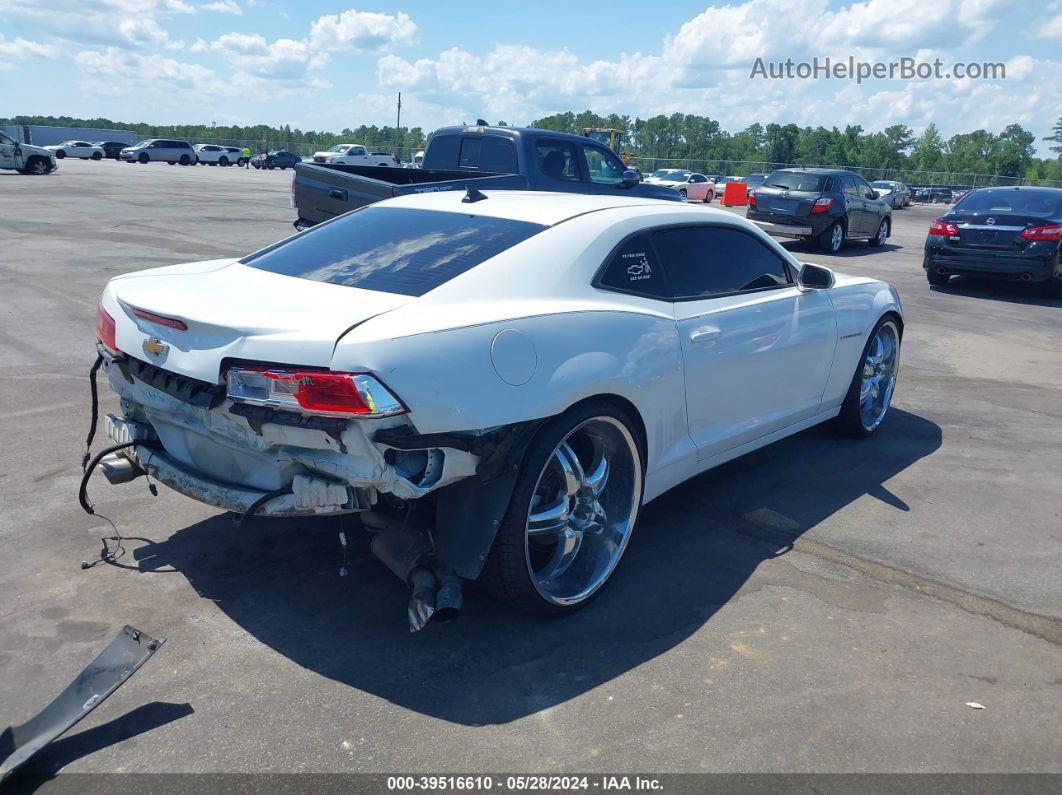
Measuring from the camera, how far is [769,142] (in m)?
97.3

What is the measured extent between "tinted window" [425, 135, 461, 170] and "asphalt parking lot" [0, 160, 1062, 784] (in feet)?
23.7

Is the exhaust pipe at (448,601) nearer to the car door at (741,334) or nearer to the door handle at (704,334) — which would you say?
the car door at (741,334)

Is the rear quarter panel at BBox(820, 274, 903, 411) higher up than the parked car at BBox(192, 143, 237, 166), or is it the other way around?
the rear quarter panel at BBox(820, 274, 903, 411)

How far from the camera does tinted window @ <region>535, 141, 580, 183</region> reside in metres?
11.4

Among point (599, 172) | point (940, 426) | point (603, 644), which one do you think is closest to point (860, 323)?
point (940, 426)

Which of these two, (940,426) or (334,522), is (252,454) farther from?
(940,426)

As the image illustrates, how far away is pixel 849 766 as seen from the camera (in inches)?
108

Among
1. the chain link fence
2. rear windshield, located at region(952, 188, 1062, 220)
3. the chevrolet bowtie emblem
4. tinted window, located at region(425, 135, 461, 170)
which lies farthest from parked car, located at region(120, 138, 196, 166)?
the chevrolet bowtie emblem

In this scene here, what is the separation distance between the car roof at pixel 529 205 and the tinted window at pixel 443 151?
24.7ft

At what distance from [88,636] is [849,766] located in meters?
2.70

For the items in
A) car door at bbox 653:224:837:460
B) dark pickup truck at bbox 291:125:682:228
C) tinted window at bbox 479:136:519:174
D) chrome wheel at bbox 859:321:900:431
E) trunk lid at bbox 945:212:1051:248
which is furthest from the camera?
trunk lid at bbox 945:212:1051:248

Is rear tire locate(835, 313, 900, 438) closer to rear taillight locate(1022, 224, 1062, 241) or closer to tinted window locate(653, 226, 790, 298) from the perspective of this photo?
tinted window locate(653, 226, 790, 298)

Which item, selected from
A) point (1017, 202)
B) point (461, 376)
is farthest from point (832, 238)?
point (461, 376)

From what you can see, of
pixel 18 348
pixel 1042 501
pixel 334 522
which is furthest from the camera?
pixel 18 348
